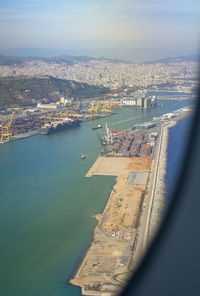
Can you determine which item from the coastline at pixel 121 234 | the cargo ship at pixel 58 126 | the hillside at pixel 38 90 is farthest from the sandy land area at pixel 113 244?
the hillside at pixel 38 90

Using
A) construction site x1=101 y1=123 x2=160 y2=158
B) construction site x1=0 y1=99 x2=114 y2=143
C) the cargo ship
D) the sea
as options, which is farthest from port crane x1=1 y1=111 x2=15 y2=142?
construction site x1=101 y1=123 x2=160 y2=158

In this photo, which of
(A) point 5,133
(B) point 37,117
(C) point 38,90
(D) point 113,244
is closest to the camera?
(D) point 113,244

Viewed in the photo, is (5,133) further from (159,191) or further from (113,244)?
(113,244)

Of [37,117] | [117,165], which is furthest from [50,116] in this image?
[117,165]

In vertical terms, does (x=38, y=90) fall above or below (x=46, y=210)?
above

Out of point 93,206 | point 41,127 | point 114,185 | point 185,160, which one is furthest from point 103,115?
point 185,160

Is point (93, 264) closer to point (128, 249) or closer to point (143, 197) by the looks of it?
point (128, 249)
